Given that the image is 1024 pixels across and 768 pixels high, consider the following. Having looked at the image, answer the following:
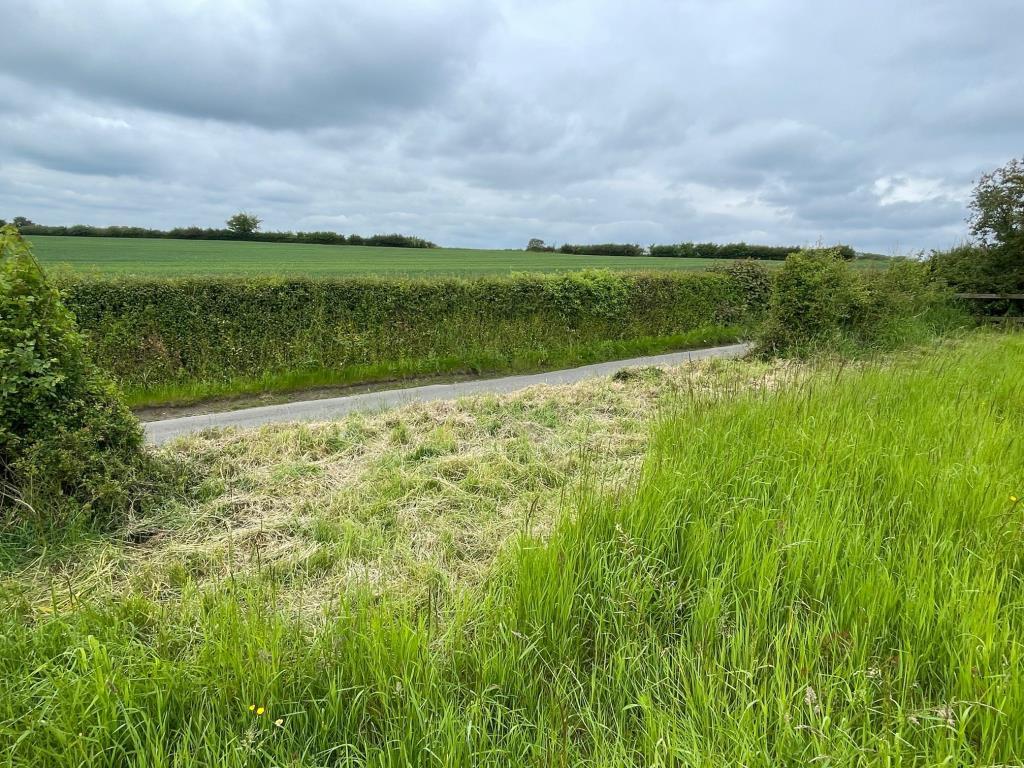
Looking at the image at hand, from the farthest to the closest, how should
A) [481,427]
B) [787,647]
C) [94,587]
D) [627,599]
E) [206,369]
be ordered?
1. [206,369]
2. [481,427]
3. [94,587]
4. [627,599]
5. [787,647]

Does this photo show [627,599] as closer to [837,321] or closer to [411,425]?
[411,425]

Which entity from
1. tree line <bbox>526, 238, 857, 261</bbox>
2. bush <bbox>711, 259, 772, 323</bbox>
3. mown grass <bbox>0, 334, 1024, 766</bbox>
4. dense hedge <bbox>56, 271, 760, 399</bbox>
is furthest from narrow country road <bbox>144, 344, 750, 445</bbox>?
tree line <bbox>526, 238, 857, 261</bbox>

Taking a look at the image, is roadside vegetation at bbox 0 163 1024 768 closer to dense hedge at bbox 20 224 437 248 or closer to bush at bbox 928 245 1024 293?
bush at bbox 928 245 1024 293

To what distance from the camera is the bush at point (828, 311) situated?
9.97 m

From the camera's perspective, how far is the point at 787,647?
1.98m

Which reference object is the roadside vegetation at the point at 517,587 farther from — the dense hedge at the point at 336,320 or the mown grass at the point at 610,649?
the dense hedge at the point at 336,320

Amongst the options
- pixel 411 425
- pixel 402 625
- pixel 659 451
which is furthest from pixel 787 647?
pixel 411 425

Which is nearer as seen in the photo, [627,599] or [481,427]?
[627,599]

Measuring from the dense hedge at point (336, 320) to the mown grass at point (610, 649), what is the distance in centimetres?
643

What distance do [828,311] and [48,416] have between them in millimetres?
11114

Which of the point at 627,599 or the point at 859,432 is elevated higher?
the point at 859,432

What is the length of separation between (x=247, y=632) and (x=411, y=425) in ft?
11.9

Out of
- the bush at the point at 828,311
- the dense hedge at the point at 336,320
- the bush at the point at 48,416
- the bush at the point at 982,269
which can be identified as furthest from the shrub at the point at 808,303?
the bush at the point at 48,416

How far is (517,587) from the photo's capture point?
238cm
